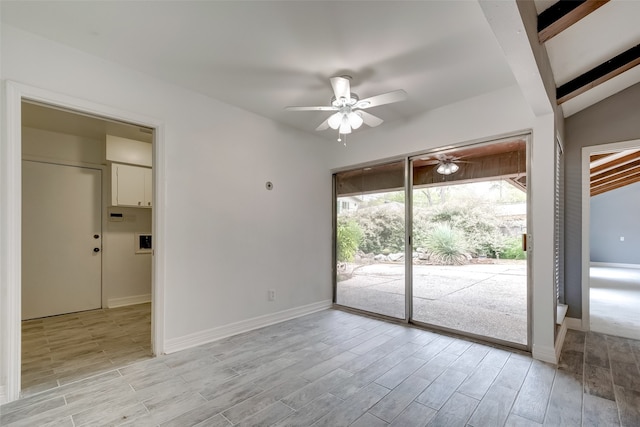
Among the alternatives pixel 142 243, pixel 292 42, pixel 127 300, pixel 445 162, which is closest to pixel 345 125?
pixel 292 42

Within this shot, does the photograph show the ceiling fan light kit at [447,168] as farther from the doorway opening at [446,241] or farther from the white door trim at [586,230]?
the white door trim at [586,230]

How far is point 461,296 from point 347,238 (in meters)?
1.76

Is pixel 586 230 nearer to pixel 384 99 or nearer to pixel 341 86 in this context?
pixel 384 99

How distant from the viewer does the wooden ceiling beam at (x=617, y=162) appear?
494cm

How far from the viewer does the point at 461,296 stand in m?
3.36

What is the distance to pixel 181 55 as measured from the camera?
2.39 meters

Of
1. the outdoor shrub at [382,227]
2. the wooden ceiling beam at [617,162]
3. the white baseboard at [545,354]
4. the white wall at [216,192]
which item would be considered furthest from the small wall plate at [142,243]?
the wooden ceiling beam at [617,162]

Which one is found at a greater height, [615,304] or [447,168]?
[447,168]

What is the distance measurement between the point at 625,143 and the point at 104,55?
213 inches

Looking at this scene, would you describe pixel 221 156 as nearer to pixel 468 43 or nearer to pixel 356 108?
pixel 356 108

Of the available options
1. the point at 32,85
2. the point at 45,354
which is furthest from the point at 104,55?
the point at 45,354

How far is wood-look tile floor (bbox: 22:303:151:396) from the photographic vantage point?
94.3 inches

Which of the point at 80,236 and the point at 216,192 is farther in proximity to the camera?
the point at 80,236

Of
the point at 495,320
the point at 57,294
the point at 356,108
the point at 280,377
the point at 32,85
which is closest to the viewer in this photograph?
the point at 32,85
